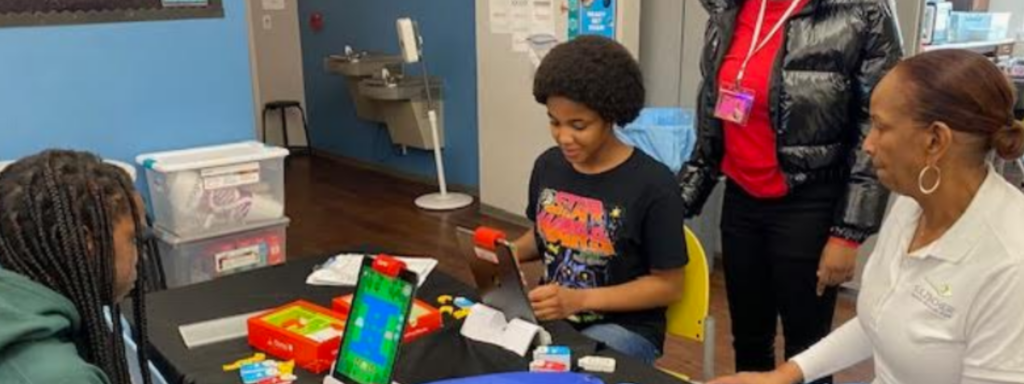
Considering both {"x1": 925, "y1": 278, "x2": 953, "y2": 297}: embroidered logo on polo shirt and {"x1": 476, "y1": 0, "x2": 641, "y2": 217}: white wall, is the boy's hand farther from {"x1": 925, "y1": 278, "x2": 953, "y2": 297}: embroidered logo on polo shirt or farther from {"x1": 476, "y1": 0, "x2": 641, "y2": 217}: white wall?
{"x1": 476, "y1": 0, "x2": 641, "y2": 217}: white wall

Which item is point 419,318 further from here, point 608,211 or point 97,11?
point 97,11

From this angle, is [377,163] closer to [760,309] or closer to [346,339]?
[760,309]

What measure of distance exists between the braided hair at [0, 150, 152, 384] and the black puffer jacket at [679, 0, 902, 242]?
4.14ft

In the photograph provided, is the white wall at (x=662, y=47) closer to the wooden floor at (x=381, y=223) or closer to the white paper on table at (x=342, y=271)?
the wooden floor at (x=381, y=223)

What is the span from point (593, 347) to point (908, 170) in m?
0.56

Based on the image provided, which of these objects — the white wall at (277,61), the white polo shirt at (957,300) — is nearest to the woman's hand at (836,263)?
the white polo shirt at (957,300)

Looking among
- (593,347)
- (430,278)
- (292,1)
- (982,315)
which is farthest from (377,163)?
(982,315)

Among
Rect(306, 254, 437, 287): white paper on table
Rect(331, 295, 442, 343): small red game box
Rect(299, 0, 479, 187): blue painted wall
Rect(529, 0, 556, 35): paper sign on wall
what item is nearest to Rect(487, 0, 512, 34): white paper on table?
Rect(529, 0, 556, 35): paper sign on wall

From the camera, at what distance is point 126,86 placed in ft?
8.77

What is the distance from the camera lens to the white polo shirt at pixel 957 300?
1.17 meters

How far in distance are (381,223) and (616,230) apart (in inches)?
122

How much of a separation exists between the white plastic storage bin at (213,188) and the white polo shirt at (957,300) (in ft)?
6.30

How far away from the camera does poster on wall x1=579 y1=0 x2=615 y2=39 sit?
384 centimetres

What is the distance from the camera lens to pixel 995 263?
1.18m
